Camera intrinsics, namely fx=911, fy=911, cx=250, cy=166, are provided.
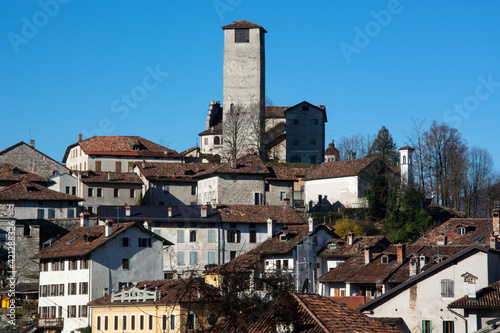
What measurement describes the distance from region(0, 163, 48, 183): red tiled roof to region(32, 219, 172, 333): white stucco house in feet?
76.6

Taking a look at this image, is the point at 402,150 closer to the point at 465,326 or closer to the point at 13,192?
the point at 13,192

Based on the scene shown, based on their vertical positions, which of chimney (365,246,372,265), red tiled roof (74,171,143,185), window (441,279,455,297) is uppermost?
red tiled roof (74,171,143,185)

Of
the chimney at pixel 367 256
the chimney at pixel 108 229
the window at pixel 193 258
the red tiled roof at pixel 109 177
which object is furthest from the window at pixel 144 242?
the red tiled roof at pixel 109 177

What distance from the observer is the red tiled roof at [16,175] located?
80.4 meters

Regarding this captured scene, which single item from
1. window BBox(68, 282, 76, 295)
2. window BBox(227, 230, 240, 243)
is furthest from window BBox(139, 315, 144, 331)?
window BBox(227, 230, 240, 243)

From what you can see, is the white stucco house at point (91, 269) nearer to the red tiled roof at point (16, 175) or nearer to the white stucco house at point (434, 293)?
the white stucco house at point (434, 293)

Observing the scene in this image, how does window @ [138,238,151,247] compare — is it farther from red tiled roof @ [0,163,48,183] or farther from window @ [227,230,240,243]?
red tiled roof @ [0,163,48,183]

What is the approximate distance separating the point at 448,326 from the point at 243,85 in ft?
207

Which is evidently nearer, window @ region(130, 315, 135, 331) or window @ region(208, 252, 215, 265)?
window @ region(130, 315, 135, 331)

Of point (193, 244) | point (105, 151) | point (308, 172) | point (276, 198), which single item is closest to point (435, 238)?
point (193, 244)

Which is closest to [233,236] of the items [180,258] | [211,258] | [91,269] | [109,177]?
[211,258]

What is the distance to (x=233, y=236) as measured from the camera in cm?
6712

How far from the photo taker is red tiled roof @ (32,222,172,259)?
5569cm

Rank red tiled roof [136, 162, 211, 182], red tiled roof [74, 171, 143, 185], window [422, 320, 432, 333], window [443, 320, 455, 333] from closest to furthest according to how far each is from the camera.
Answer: window [443, 320, 455, 333] < window [422, 320, 432, 333] < red tiled roof [74, 171, 143, 185] < red tiled roof [136, 162, 211, 182]
